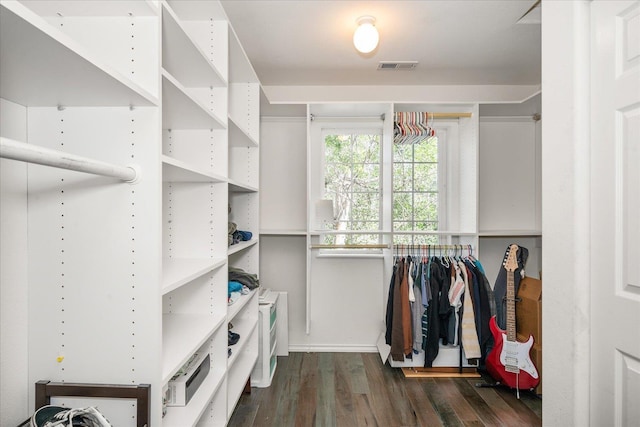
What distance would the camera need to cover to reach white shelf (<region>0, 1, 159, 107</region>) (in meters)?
0.62

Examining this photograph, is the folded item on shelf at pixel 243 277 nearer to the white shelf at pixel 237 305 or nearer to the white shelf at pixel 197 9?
the white shelf at pixel 237 305

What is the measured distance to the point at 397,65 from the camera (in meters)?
2.74

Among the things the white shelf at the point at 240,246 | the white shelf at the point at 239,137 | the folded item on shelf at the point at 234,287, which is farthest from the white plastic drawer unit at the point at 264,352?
the white shelf at the point at 239,137

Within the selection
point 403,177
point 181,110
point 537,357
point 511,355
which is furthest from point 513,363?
point 181,110

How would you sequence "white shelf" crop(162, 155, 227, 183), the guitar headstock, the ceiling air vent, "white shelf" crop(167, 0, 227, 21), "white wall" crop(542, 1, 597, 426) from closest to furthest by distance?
"white shelf" crop(162, 155, 227, 183)
"white wall" crop(542, 1, 597, 426)
"white shelf" crop(167, 0, 227, 21)
the guitar headstock
the ceiling air vent

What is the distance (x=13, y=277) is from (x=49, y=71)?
23.1 inches

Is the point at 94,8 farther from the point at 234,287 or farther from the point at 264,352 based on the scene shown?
the point at 264,352

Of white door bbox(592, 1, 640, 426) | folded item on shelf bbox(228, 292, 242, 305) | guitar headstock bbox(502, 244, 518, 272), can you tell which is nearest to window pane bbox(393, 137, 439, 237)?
guitar headstock bbox(502, 244, 518, 272)

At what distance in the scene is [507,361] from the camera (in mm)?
2340

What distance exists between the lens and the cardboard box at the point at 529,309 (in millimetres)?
2309

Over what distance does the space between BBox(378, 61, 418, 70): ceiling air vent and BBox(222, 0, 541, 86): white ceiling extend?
0.05 m

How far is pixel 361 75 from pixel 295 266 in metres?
1.83

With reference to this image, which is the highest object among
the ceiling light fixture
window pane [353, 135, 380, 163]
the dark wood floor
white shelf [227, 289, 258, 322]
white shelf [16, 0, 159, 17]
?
the ceiling light fixture

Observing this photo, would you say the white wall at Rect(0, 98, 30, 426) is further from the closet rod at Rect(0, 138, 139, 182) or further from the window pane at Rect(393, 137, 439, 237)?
the window pane at Rect(393, 137, 439, 237)
